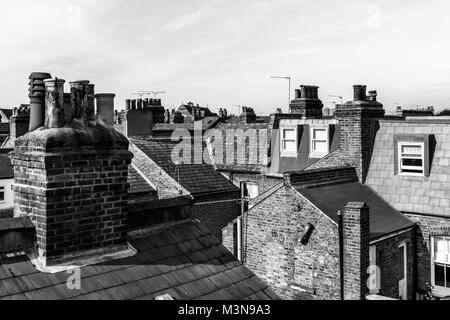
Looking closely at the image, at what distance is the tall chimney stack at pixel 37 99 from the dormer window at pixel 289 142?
20037 millimetres

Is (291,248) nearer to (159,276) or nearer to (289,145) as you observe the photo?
(159,276)

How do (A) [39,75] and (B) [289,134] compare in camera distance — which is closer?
(A) [39,75]

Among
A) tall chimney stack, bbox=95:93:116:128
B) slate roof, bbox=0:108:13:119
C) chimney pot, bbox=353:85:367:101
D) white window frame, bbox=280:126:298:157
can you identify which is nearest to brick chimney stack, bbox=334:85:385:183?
chimney pot, bbox=353:85:367:101

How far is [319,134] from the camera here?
24969 millimetres

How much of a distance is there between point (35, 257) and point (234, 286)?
109 inches

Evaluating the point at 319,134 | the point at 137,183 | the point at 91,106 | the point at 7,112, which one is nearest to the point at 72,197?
the point at 91,106

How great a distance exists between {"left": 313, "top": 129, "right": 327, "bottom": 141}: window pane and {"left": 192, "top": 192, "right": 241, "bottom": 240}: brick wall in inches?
208

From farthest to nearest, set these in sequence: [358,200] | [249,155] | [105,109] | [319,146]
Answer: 1. [249,155]
2. [319,146]
3. [358,200]
4. [105,109]

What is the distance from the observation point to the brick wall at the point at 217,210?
82.6 feet

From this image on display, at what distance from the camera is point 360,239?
1476 cm

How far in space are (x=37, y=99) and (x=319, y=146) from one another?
63.5 feet

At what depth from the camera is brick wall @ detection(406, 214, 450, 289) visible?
58.4 feet

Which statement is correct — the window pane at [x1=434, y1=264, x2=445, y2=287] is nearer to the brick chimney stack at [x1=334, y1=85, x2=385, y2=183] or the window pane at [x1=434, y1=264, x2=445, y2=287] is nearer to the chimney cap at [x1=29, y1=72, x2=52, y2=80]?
the brick chimney stack at [x1=334, y1=85, x2=385, y2=183]
